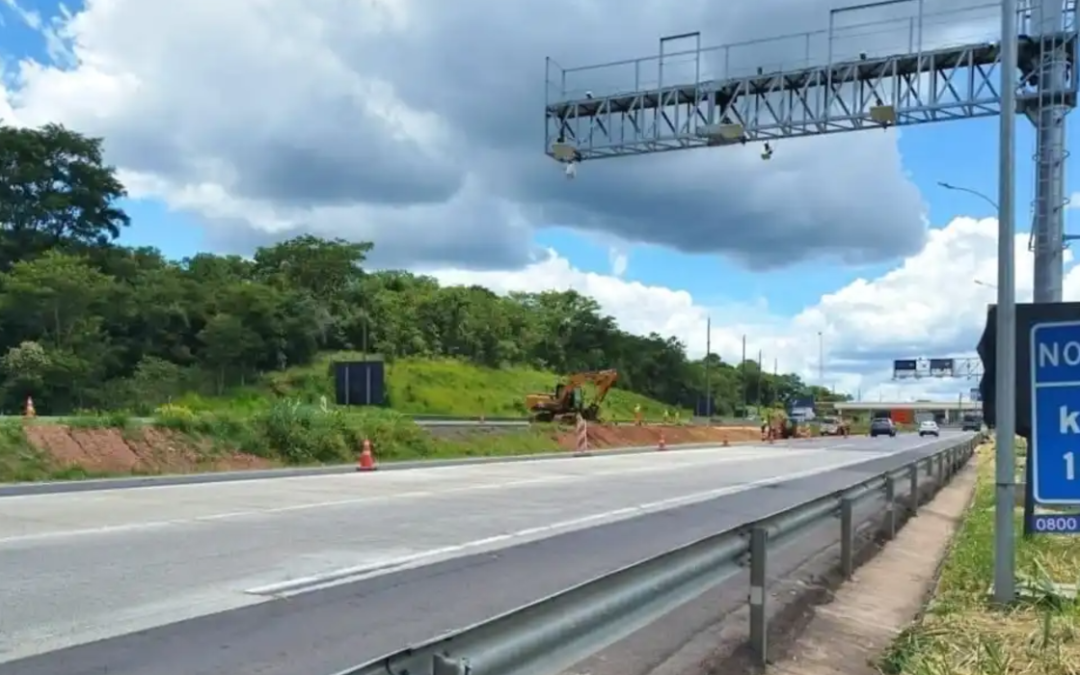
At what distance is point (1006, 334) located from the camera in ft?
28.3

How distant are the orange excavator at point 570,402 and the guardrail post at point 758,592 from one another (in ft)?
148

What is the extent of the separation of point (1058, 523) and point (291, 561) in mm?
7213

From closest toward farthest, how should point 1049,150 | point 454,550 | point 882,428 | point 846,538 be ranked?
point 846,538, point 454,550, point 1049,150, point 882,428

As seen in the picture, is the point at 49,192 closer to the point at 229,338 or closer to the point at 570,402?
the point at 229,338

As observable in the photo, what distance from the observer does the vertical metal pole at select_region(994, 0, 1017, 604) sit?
28.2ft

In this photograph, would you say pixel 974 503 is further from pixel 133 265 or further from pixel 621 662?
pixel 133 265

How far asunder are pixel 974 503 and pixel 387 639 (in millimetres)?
14850

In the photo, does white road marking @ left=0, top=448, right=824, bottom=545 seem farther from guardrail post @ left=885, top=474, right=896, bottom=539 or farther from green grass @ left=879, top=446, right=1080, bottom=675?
green grass @ left=879, top=446, right=1080, bottom=675

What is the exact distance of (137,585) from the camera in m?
9.60

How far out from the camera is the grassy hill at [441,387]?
2980 inches

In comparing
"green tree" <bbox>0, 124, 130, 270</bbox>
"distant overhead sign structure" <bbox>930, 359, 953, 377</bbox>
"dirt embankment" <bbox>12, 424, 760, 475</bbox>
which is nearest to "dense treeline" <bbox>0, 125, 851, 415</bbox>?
"green tree" <bbox>0, 124, 130, 270</bbox>

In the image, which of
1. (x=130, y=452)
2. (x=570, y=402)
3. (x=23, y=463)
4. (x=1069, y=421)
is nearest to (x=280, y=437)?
(x=130, y=452)

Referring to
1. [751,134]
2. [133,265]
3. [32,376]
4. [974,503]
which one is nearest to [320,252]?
[133,265]

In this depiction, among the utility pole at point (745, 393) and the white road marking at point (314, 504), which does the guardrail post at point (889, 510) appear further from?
the utility pole at point (745, 393)
